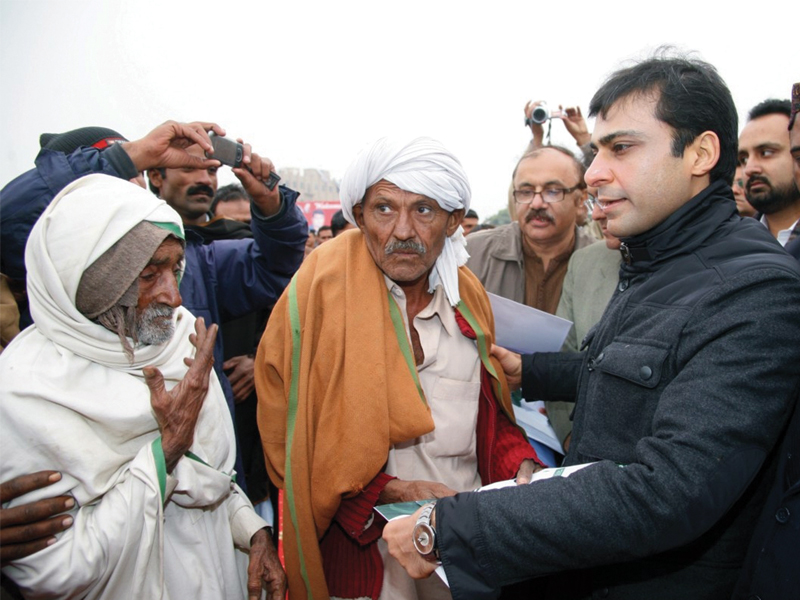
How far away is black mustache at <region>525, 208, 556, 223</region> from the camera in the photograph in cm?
348

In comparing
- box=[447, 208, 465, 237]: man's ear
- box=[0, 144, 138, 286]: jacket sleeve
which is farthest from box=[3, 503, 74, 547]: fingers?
box=[447, 208, 465, 237]: man's ear

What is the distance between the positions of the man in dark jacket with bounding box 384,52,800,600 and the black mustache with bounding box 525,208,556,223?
1.74 m

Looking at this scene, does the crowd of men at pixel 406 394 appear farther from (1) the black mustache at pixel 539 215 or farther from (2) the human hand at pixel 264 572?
(1) the black mustache at pixel 539 215

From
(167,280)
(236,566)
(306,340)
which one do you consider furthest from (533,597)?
(167,280)

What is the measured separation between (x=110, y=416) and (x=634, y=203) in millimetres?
1760

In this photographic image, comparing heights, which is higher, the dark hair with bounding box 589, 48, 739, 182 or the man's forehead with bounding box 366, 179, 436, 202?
the dark hair with bounding box 589, 48, 739, 182

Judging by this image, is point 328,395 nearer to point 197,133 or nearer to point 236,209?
point 197,133

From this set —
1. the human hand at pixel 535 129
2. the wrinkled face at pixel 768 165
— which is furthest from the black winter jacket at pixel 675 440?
the human hand at pixel 535 129

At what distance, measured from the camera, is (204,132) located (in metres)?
2.60

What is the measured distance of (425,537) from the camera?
1.40 m

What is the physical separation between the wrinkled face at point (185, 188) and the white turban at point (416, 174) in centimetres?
182

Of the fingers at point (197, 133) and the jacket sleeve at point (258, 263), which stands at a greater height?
the fingers at point (197, 133)

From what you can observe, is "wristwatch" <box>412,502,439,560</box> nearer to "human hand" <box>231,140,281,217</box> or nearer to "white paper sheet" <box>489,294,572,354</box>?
"white paper sheet" <box>489,294,572,354</box>

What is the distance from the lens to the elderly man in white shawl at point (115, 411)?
5.08 ft
